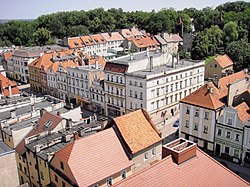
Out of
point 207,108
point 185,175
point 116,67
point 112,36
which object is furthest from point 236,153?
point 112,36

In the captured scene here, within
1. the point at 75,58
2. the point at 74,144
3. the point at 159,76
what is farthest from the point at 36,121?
the point at 75,58

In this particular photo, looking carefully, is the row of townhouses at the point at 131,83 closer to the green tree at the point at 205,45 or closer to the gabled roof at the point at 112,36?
the green tree at the point at 205,45

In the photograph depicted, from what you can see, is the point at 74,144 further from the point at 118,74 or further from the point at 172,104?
the point at 172,104

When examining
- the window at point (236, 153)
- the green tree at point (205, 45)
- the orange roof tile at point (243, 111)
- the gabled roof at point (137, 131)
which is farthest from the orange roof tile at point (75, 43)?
the gabled roof at point (137, 131)

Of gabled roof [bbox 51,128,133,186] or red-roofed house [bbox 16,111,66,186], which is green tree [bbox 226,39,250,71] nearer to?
red-roofed house [bbox 16,111,66,186]

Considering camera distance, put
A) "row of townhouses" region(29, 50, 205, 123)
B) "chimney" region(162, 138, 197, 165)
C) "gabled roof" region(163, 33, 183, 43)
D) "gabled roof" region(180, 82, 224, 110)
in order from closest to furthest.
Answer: "chimney" region(162, 138, 197, 165)
"gabled roof" region(180, 82, 224, 110)
"row of townhouses" region(29, 50, 205, 123)
"gabled roof" region(163, 33, 183, 43)

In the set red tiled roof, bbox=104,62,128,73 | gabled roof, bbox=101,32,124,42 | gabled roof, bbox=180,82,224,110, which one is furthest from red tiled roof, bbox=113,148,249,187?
gabled roof, bbox=101,32,124,42
